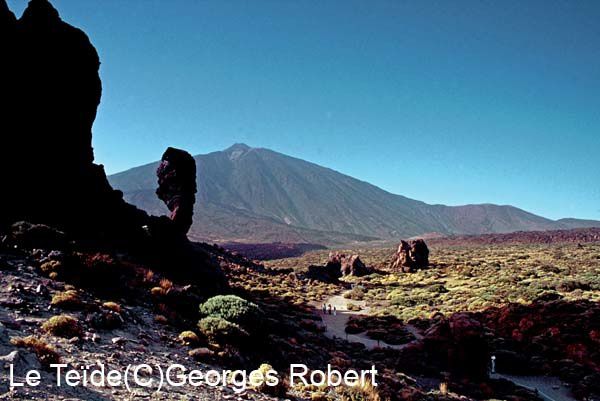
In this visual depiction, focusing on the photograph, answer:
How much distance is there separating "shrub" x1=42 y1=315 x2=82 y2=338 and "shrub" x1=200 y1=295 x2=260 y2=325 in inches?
191

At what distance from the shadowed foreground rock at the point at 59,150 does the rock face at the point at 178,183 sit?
7.35 m

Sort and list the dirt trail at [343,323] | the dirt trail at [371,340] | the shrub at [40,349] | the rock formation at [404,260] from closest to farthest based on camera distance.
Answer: the shrub at [40,349] → the dirt trail at [371,340] → the dirt trail at [343,323] → the rock formation at [404,260]

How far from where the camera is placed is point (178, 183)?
105ft

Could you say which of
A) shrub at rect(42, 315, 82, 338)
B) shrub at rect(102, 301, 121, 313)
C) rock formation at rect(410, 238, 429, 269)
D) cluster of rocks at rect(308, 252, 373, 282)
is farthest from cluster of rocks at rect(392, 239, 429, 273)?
shrub at rect(42, 315, 82, 338)

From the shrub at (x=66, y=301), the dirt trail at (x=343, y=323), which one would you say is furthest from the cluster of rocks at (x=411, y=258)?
the shrub at (x=66, y=301)

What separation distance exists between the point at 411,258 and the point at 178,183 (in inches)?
→ 1747

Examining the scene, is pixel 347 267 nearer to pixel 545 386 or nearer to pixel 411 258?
pixel 411 258

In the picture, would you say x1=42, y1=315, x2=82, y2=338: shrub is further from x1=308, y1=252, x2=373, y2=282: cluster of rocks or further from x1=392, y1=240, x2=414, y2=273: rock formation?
x1=392, y1=240, x2=414, y2=273: rock formation

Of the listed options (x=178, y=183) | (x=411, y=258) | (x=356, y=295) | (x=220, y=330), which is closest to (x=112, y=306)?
(x=220, y=330)

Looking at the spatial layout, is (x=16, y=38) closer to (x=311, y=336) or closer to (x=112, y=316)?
(x=112, y=316)

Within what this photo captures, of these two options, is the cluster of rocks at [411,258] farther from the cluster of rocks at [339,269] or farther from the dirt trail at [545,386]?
the dirt trail at [545,386]

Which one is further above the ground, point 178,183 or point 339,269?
point 178,183

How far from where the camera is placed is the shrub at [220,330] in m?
11.8

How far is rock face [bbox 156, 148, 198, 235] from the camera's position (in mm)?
31438
